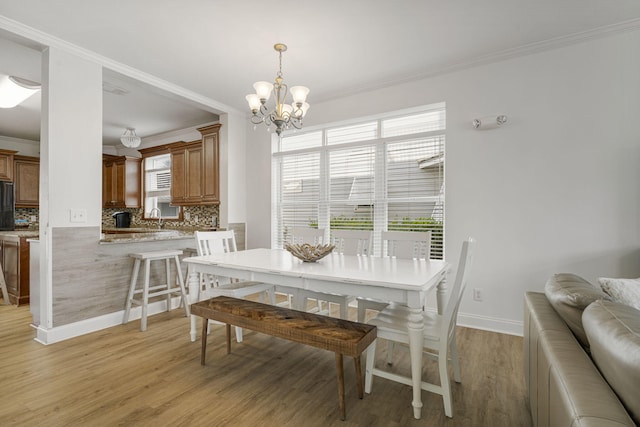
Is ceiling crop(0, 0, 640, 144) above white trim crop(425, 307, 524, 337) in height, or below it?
above

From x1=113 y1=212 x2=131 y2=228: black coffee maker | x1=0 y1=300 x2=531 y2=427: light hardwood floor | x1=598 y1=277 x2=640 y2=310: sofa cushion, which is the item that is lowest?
x1=0 y1=300 x2=531 y2=427: light hardwood floor

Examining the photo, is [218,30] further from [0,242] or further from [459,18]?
[0,242]

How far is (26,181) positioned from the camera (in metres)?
5.95

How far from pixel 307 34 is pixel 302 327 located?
235 centimetres

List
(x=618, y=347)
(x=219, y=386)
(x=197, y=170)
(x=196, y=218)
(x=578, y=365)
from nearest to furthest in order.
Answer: (x=618, y=347)
(x=578, y=365)
(x=219, y=386)
(x=197, y=170)
(x=196, y=218)

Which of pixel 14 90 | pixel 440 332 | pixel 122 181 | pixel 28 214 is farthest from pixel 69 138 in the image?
pixel 28 214

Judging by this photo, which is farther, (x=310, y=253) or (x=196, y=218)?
(x=196, y=218)

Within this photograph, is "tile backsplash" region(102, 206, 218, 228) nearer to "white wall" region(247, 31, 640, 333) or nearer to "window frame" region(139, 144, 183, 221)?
"window frame" region(139, 144, 183, 221)

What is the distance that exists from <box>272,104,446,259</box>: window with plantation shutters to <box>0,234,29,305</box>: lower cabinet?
10.4 feet

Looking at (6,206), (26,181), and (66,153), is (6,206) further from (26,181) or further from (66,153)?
(66,153)

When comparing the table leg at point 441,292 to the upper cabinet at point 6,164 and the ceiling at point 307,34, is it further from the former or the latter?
the upper cabinet at point 6,164

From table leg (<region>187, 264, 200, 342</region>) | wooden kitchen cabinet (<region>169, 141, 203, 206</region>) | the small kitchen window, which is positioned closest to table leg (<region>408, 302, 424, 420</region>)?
table leg (<region>187, 264, 200, 342</region>)

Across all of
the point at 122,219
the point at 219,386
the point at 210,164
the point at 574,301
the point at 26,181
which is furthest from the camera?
the point at 122,219

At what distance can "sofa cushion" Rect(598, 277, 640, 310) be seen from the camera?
4.33 ft
